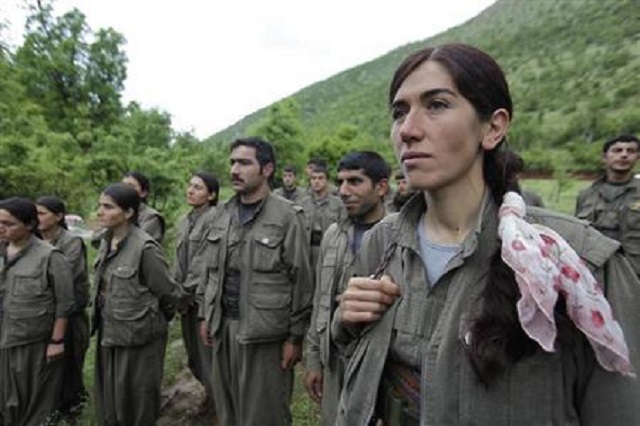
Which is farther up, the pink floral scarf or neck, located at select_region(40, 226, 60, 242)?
the pink floral scarf

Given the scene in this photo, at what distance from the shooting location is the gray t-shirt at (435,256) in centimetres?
143

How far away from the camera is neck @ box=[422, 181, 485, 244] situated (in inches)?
56.3

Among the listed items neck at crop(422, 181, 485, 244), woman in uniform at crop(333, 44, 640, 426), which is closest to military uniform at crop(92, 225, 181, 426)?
woman in uniform at crop(333, 44, 640, 426)

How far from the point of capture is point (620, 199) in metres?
5.28

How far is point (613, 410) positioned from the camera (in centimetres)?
118

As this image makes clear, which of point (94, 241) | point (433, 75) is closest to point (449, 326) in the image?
point (433, 75)

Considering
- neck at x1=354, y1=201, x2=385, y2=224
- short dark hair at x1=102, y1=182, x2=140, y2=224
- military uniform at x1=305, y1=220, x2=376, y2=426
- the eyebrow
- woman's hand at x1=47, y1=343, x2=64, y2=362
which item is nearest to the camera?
the eyebrow

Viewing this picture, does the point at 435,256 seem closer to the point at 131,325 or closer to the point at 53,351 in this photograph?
the point at 131,325

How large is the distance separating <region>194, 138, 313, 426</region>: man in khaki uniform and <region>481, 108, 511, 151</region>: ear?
2.40 meters

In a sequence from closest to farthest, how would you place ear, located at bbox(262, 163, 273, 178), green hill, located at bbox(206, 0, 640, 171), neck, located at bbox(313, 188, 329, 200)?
ear, located at bbox(262, 163, 273, 178)
neck, located at bbox(313, 188, 329, 200)
green hill, located at bbox(206, 0, 640, 171)

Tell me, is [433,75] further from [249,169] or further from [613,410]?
[249,169]

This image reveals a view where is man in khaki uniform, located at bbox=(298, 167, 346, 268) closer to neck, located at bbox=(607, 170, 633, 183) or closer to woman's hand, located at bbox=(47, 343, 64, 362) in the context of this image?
neck, located at bbox=(607, 170, 633, 183)

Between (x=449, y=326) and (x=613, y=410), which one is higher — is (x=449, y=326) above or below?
above

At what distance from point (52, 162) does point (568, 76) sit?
41.0 meters
